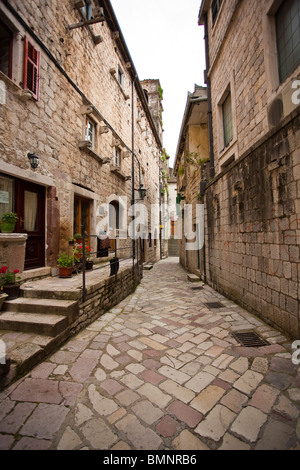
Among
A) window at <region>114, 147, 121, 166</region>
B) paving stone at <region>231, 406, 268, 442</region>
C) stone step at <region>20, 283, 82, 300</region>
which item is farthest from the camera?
window at <region>114, 147, 121, 166</region>

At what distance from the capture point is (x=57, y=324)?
2824 millimetres

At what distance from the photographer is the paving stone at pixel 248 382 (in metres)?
2.03

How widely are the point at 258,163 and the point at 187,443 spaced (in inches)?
156

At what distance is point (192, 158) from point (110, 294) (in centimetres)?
723

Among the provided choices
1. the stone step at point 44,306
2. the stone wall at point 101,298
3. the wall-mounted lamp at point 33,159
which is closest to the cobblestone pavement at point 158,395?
the stone wall at point 101,298

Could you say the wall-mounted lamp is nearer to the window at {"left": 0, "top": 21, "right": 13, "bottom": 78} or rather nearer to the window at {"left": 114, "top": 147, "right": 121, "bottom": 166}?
the window at {"left": 0, "top": 21, "right": 13, "bottom": 78}

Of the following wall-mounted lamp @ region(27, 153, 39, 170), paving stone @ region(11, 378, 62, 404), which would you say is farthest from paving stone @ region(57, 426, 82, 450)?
wall-mounted lamp @ region(27, 153, 39, 170)

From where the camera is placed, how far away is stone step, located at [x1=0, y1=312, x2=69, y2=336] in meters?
2.78

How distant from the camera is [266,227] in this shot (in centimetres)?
357

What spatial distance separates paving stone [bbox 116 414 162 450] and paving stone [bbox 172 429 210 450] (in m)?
0.13

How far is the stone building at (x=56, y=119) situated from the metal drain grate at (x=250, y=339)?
3772 millimetres

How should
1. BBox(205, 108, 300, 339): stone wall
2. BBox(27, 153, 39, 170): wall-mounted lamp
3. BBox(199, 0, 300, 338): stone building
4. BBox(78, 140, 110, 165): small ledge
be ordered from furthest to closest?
BBox(78, 140, 110, 165): small ledge < BBox(27, 153, 39, 170): wall-mounted lamp < BBox(199, 0, 300, 338): stone building < BBox(205, 108, 300, 339): stone wall
